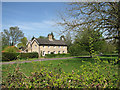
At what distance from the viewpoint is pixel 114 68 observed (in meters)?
2.45

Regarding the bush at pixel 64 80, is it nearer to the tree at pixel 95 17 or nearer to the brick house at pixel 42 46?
the brick house at pixel 42 46

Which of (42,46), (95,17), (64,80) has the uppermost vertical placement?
(95,17)

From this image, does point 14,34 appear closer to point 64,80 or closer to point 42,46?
point 64,80

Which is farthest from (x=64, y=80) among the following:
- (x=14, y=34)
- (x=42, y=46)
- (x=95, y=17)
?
(x=42, y=46)

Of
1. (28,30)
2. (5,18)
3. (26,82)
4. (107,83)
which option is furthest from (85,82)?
(5,18)

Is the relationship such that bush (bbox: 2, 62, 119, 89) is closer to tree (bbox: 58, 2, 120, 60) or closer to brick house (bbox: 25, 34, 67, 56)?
brick house (bbox: 25, 34, 67, 56)

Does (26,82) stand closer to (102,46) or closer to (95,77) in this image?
(95,77)

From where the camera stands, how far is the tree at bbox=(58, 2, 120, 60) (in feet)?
15.9

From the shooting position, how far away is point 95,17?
5035mm

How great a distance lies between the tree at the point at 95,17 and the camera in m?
4.83

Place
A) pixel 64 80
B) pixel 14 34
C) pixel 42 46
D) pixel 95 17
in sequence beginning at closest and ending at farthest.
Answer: pixel 64 80 → pixel 14 34 → pixel 95 17 → pixel 42 46

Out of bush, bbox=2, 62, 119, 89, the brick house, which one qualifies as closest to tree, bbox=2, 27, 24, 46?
the brick house

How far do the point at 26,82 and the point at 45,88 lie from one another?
433mm

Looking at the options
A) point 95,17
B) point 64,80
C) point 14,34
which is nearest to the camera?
point 64,80
